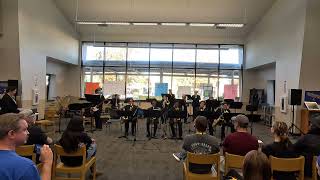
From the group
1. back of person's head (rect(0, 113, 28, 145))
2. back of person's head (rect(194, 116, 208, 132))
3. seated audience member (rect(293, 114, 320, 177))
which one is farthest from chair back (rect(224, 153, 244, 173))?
back of person's head (rect(0, 113, 28, 145))

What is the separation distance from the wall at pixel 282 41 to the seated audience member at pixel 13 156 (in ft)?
31.2

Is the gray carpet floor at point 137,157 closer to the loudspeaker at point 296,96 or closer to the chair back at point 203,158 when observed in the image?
the loudspeaker at point 296,96

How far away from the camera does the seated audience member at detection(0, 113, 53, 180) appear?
1.55 m

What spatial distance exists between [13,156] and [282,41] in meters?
11.2

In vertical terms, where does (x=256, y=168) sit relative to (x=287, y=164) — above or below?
above

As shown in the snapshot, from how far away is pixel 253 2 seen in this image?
11977 mm

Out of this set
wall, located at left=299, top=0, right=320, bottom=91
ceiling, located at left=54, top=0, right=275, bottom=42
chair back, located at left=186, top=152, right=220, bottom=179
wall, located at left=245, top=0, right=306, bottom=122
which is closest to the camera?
chair back, located at left=186, top=152, right=220, bottom=179

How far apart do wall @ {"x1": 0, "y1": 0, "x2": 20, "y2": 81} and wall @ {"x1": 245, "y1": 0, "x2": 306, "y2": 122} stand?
9.40m

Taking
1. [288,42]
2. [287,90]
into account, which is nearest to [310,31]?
[288,42]

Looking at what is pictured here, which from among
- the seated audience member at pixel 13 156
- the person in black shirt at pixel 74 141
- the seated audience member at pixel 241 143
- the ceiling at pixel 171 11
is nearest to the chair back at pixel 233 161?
the seated audience member at pixel 241 143

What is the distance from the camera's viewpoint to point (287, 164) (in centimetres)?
324

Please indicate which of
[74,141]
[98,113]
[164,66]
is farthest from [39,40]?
[74,141]

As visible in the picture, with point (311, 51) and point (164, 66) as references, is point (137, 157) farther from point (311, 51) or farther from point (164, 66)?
point (164, 66)

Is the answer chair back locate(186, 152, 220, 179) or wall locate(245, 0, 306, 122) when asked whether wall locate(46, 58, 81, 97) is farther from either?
chair back locate(186, 152, 220, 179)
